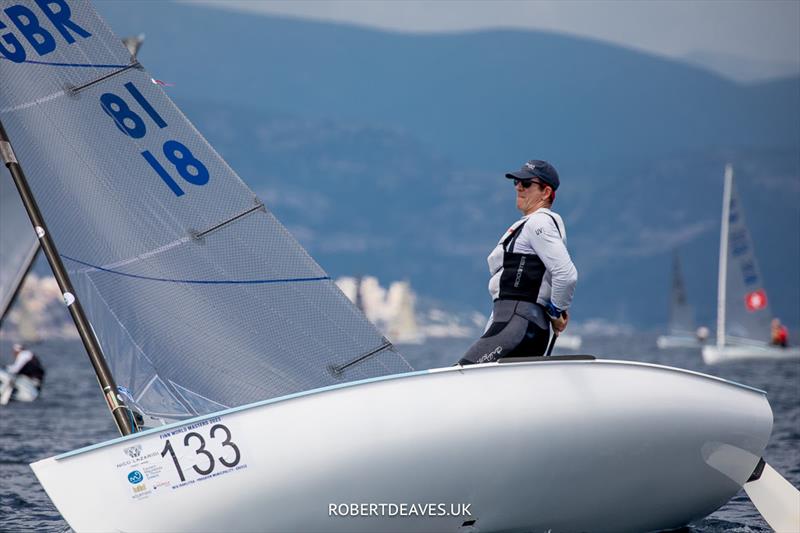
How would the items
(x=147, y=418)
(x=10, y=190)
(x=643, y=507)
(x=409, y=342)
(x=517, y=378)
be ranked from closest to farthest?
1. (x=517, y=378)
2. (x=643, y=507)
3. (x=147, y=418)
4. (x=10, y=190)
5. (x=409, y=342)

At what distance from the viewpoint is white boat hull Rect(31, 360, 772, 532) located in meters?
6.50

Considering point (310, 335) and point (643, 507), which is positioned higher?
point (310, 335)

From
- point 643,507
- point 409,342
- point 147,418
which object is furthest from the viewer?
point 409,342

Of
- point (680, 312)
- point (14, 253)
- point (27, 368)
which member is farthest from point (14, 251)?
point (680, 312)

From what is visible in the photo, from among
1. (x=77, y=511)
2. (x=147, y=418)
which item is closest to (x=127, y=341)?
(x=147, y=418)

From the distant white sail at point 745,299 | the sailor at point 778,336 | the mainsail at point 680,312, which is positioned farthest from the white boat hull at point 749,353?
the mainsail at point 680,312

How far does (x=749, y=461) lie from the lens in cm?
725

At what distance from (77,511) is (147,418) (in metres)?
2.05

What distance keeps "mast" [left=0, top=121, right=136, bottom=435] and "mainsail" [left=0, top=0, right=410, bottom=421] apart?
1.06 feet

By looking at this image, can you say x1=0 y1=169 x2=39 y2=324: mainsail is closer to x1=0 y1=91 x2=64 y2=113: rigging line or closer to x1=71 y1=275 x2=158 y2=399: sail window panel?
x1=0 y1=91 x2=64 y2=113: rigging line

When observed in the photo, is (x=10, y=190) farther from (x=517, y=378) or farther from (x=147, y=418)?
(x=517, y=378)

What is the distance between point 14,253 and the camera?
53.9ft

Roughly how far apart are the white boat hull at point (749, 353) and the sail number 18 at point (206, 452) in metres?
39.9

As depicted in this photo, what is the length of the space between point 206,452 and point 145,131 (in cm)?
306
